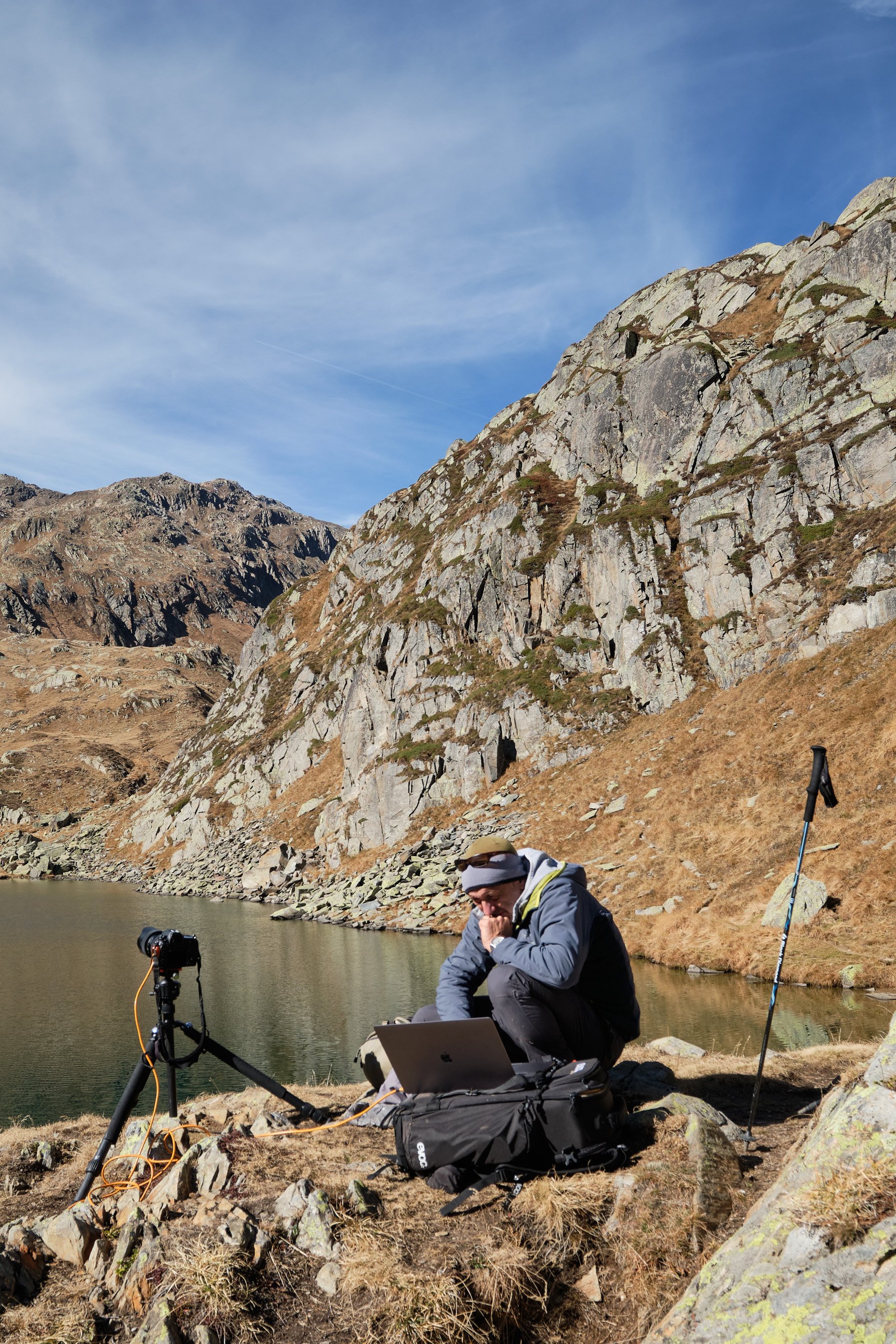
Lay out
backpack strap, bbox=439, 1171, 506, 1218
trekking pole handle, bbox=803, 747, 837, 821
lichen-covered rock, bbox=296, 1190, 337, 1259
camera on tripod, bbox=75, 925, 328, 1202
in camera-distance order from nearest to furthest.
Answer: lichen-covered rock, bbox=296, 1190, 337, 1259, backpack strap, bbox=439, 1171, 506, 1218, camera on tripod, bbox=75, 925, 328, 1202, trekking pole handle, bbox=803, 747, 837, 821

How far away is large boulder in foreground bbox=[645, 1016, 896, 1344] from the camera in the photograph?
132 inches

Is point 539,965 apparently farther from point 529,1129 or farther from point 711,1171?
point 711,1171

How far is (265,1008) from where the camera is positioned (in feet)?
84.8

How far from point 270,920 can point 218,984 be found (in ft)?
65.9

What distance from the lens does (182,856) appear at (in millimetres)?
78812

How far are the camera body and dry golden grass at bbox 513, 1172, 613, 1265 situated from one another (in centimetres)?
451

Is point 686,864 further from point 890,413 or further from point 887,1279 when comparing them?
point 890,413

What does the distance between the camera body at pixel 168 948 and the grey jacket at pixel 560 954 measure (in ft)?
10.7

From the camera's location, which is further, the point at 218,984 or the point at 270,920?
the point at 270,920

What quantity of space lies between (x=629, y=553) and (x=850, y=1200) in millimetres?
58089

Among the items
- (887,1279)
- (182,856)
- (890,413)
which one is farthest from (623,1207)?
(182,856)

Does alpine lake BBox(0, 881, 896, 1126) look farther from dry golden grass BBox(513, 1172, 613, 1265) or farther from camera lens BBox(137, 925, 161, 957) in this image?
dry golden grass BBox(513, 1172, 613, 1265)

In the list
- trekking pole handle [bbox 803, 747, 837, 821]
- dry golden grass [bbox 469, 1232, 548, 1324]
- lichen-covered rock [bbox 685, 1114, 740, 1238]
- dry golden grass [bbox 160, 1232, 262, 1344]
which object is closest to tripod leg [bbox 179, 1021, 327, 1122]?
dry golden grass [bbox 160, 1232, 262, 1344]

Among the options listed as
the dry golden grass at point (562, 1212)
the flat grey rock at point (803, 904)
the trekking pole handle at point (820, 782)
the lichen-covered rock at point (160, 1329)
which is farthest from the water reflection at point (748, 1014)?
the lichen-covered rock at point (160, 1329)
